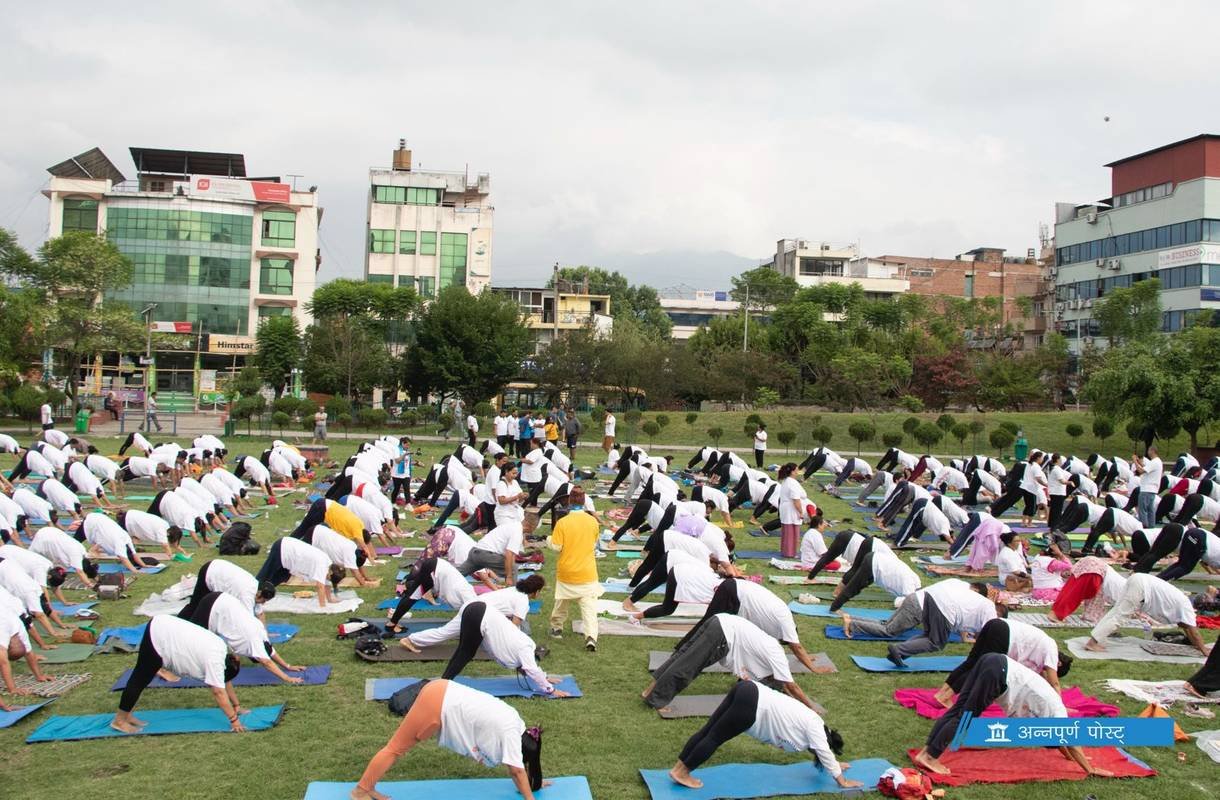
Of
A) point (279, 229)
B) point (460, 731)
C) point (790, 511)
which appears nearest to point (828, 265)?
point (279, 229)

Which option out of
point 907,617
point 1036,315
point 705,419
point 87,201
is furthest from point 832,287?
point 907,617

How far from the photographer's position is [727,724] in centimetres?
699

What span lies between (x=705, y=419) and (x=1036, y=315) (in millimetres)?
42243

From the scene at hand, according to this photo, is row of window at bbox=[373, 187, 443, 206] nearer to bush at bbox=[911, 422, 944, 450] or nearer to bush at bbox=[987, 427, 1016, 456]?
bush at bbox=[911, 422, 944, 450]

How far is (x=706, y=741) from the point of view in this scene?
278 inches

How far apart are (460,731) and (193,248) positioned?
63.1 m

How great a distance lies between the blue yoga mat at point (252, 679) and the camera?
9055 mm

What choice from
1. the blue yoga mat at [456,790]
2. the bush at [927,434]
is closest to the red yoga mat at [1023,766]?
the blue yoga mat at [456,790]

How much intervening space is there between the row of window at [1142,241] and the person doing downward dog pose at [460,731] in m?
57.1

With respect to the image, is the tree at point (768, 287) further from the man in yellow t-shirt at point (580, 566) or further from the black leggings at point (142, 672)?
the black leggings at point (142, 672)

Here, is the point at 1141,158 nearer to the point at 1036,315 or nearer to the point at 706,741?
the point at 1036,315

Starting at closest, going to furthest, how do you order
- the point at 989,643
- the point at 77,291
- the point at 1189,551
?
the point at 989,643 → the point at 1189,551 → the point at 77,291

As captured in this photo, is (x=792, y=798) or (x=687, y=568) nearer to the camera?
(x=792, y=798)

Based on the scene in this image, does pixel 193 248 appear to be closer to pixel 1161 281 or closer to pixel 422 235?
pixel 422 235
